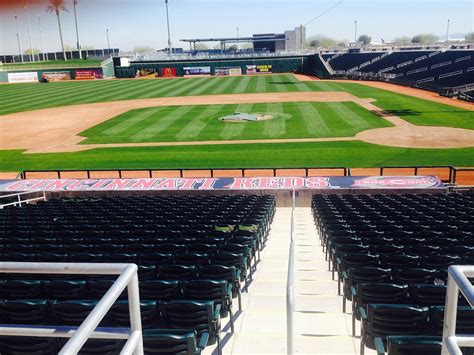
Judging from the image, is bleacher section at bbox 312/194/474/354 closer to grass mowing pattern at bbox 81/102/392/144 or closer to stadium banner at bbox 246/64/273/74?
grass mowing pattern at bbox 81/102/392/144

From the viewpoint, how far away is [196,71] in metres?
92.1

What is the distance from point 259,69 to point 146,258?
86.3 meters

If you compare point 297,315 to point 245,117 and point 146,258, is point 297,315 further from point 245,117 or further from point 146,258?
point 245,117

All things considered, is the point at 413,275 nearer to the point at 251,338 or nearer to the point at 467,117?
the point at 251,338

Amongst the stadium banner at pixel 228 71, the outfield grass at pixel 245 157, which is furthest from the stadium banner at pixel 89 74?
Answer: the outfield grass at pixel 245 157

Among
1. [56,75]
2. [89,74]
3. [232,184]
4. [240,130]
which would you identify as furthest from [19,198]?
[56,75]

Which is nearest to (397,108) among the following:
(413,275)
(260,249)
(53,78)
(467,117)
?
(467,117)

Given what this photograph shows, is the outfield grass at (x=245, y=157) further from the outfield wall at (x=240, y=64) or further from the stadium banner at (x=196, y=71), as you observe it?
the outfield wall at (x=240, y=64)

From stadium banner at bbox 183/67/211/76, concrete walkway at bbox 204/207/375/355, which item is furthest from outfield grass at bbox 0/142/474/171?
stadium banner at bbox 183/67/211/76

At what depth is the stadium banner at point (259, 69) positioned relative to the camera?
298 feet

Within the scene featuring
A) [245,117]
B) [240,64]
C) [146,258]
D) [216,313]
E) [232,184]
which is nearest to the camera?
[216,313]

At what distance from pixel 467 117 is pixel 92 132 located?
31477 millimetres

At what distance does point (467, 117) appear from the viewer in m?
38.0

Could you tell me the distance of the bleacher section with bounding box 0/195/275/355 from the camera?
558 cm
